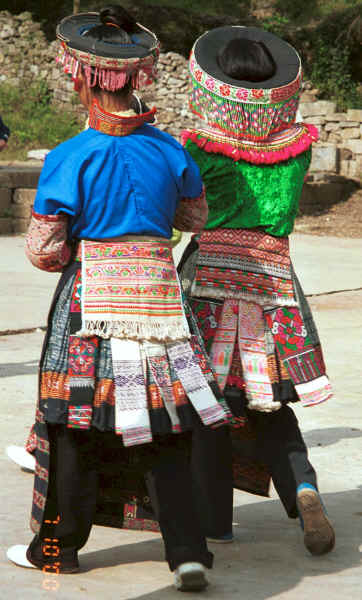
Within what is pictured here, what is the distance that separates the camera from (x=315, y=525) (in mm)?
3176

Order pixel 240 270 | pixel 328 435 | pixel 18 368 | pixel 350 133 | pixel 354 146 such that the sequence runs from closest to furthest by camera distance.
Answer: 1. pixel 240 270
2. pixel 328 435
3. pixel 18 368
4. pixel 354 146
5. pixel 350 133

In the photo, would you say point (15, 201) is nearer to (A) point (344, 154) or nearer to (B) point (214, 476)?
(A) point (344, 154)

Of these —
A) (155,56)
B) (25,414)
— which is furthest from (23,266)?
(155,56)

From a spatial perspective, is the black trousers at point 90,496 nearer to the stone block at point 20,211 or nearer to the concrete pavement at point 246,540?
the concrete pavement at point 246,540

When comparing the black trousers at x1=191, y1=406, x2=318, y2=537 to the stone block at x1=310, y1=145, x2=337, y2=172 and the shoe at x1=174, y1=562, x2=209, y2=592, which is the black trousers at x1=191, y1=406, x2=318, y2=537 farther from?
the stone block at x1=310, y1=145, x2=337, y2=172

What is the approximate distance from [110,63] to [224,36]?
2.35 ft

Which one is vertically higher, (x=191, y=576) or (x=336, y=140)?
(x=191, y=576)

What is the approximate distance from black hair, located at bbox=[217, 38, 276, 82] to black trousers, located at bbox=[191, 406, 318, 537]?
3.90 feet

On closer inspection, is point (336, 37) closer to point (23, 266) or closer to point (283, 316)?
point (23, 266)

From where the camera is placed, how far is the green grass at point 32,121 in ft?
62.3

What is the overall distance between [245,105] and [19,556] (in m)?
1.62

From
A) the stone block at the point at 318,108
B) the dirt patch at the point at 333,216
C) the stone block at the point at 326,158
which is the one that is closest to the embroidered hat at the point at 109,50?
the dirt patch at the point at 333,216

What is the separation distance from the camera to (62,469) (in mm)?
2877

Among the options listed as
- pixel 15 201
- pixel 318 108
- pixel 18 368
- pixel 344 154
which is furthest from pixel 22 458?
pixel 318 108
